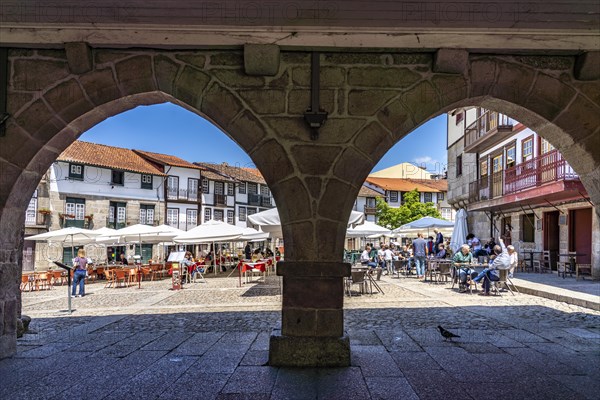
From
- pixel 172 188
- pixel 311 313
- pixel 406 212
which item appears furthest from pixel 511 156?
pixel 172 188

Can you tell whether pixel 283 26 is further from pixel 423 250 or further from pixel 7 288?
pixel 423 250

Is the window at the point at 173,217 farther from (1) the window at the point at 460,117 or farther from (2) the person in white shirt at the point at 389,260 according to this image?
(2) the person in white shirt at the point at 389,260

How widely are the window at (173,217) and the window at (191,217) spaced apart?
107cm

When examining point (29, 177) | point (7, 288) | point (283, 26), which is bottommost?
point (7, 288)

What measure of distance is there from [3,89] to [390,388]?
14.5 ft

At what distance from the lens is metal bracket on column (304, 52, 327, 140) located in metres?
4.33

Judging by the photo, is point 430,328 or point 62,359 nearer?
point 62,359

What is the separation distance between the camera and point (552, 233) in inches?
658

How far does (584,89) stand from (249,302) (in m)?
7.08

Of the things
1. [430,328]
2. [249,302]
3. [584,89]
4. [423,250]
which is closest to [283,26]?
[584,89]

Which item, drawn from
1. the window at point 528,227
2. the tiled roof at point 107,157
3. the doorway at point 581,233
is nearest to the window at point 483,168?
the window at point 528,227

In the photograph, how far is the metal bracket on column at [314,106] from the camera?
4.33 metres

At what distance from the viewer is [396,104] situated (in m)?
4.44

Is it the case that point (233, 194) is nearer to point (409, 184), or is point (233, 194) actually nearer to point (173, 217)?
point (173, 217)
